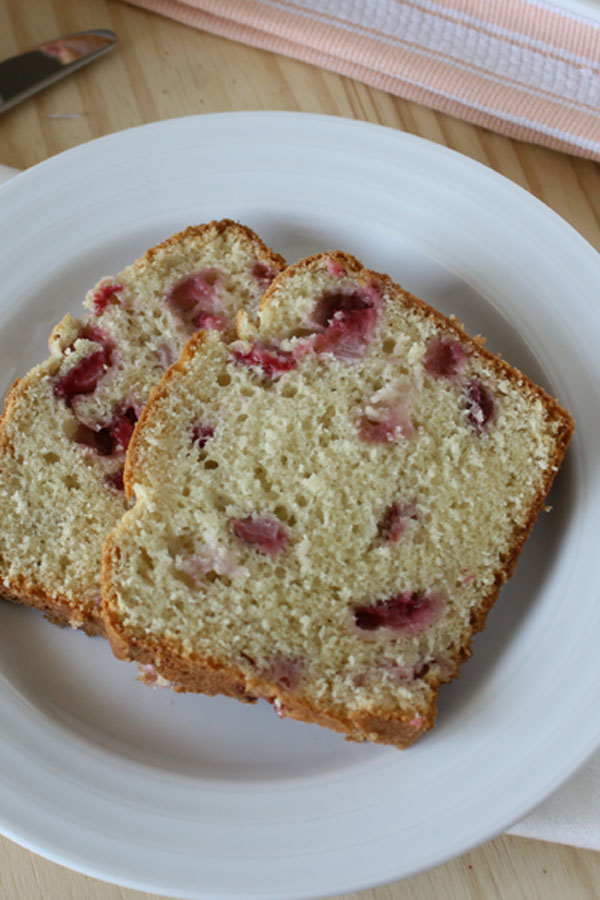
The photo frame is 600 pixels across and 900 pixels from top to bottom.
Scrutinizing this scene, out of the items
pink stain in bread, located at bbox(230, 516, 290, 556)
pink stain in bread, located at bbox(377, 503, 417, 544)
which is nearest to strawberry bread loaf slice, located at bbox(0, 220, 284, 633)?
pink stain in bread, located at bbox(230, 516, 290, 556)

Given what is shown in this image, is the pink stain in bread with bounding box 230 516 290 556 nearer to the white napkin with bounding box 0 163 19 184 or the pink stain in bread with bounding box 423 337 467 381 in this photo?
the pink stain in bread with bounding box 423 337 467 381

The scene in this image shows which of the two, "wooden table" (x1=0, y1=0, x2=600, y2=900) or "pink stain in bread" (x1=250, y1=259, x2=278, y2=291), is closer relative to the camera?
"pink stain in bread" (x1=250, y1=259, x2=278, y2=291)

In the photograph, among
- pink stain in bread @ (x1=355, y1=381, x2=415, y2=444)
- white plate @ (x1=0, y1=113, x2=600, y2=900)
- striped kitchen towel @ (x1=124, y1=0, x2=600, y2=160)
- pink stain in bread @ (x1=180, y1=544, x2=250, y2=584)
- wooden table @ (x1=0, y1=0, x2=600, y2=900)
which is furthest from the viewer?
A: wooden table @ (x1=0, y1=0, x2=600, y2=900)

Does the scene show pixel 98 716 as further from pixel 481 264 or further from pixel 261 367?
pixel 481 264

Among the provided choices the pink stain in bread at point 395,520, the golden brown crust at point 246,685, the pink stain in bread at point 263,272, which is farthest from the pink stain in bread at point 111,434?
the pink stain in bread at point 395,520

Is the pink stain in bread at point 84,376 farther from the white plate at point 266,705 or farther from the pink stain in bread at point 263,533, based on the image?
the pink stain in bread at point 263,533

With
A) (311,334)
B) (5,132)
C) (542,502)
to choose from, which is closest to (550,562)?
(542,502)

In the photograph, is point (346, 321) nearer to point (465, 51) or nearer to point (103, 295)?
point (103, 295)

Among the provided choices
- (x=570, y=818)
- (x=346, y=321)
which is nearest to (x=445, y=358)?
(x=346, y=321)
